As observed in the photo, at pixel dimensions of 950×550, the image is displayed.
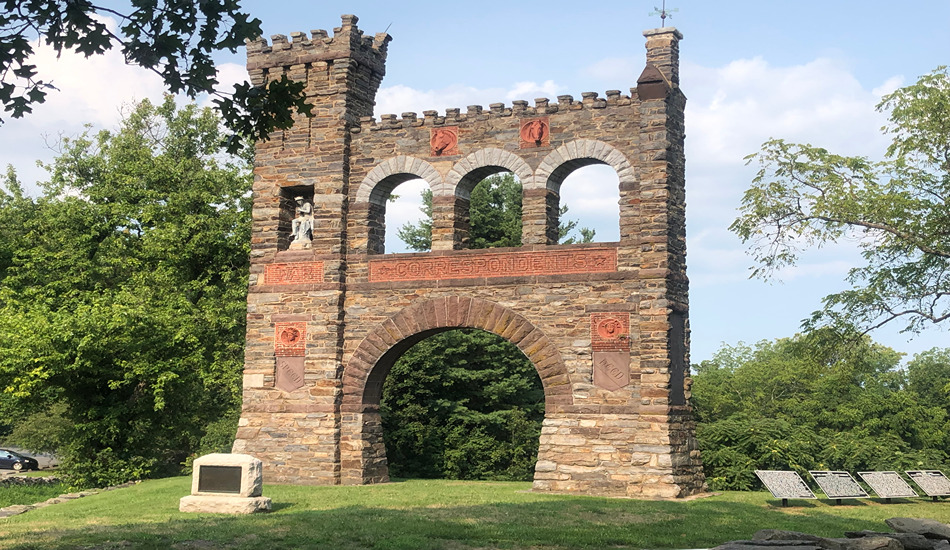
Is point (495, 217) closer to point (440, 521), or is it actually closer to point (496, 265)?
point (496, 265)

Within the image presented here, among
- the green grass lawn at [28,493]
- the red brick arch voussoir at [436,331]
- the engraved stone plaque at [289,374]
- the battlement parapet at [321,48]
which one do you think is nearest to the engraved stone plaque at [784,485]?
the red brick arch voussoir at [436,331]

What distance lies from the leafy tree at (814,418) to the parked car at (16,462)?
24647mm

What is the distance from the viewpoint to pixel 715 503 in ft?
50.5

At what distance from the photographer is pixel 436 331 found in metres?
18.5

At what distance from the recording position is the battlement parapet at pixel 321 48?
63.9 ft

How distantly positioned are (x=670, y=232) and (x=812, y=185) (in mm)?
5183

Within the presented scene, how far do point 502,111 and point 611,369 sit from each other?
5.16m

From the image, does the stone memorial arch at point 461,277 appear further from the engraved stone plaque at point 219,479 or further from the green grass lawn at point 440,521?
the engraved stone plaque at point 219,479

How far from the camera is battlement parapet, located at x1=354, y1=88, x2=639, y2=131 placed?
1777cm

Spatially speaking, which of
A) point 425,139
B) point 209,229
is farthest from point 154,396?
point 425,139

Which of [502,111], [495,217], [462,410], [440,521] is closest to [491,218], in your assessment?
[495,217]

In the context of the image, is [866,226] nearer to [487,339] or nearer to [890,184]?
[890,184]

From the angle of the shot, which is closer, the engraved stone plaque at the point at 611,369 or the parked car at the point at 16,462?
the engraved stone plaque at the point at 611,369

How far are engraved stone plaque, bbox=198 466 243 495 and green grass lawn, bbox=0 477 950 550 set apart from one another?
59 cm
